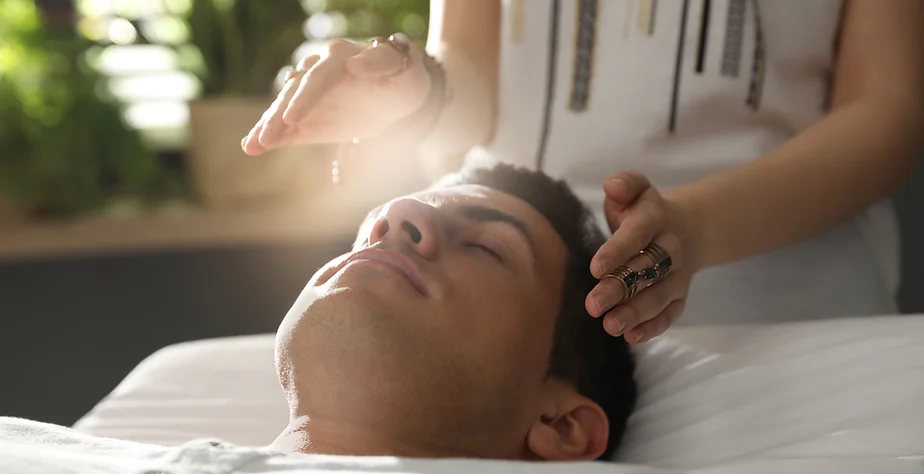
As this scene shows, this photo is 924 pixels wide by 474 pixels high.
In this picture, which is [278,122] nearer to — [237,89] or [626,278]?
[626,278]

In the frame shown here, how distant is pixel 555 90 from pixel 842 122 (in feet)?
1.22

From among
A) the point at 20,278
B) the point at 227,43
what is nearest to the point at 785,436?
the point at 227,43

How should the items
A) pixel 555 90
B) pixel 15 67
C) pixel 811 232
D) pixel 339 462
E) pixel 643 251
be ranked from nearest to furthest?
pixel 339 462 → pixel 643 251 → pixel 811 232 → pixel 555 90 → pixel 15 67

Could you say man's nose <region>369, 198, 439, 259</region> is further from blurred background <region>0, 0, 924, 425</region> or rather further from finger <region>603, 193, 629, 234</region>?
blurred background <region>0, 0, 924, 425</region>

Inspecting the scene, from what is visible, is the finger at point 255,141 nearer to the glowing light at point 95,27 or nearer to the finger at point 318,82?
the finger at point 318,82

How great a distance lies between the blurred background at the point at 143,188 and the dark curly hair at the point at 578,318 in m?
1.18

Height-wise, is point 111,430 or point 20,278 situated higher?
point 111,430

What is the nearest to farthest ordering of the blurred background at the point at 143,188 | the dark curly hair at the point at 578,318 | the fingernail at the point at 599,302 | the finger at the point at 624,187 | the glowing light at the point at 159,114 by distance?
the fingernail at the point at 599,302 → the finger at the point at 624,187 → the dark curly hair at the point at 578,318 → the blurred background at the point at 143,188 → the glowing light at the point at 159,114

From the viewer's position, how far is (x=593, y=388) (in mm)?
1054

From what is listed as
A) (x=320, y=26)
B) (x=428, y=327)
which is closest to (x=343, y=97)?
(x=428, y=327)

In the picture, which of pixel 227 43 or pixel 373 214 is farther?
pixel 227 43

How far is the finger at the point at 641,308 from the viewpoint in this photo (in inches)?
32.4

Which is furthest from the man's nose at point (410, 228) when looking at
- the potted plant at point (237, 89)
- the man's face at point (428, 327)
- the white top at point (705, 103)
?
the potted plant at point (237, 89)

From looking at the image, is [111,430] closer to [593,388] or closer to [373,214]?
[373,214]
